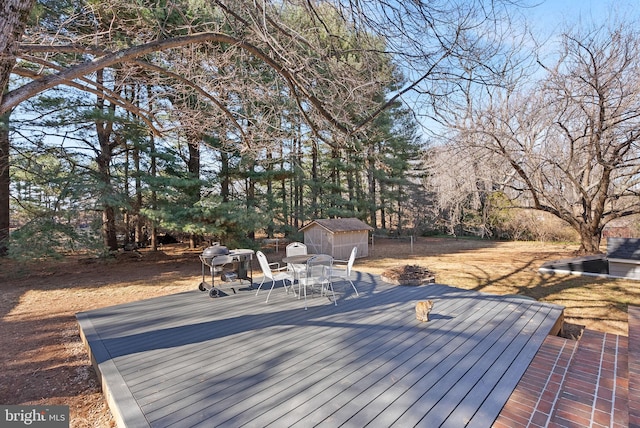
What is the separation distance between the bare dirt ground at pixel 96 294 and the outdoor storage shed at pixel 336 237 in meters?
0.81

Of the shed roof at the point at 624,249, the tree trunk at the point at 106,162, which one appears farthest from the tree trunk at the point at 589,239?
the tree trunk at the point at 106,162

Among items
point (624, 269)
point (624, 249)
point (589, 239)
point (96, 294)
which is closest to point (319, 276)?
point (96, 294)

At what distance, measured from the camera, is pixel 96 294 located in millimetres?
6973

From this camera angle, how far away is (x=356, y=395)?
2.39 meters

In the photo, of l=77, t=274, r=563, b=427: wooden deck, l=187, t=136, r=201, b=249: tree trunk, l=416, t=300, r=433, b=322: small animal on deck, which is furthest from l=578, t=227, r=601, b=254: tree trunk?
l=187, t=136, r=201, b=249: tree trunk

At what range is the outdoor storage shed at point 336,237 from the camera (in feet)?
39.3

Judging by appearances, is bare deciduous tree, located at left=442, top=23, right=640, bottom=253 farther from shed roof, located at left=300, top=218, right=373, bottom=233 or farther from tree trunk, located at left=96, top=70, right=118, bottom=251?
tree trunk, located at left=96, top=70, right=118, bottom=251

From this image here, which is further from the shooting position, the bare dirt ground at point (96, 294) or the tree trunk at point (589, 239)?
the tree trunk at point (589, 239)

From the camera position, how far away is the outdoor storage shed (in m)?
12.0

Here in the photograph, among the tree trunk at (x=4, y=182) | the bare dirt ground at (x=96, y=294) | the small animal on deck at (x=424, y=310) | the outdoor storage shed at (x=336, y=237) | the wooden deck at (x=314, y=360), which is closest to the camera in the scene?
the wooden deck at (x=314, y=360)

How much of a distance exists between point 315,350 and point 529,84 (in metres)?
8.40

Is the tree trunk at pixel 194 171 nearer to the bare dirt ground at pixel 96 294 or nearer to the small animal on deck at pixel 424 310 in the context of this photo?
the bare dirt ground at pixel 96 294

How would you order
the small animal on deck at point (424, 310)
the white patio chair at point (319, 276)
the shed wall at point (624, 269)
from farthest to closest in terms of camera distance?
the shed wall at point (624, 269) → the white patio chair at point (319, 276) → the small animal on deck at point (424, 310)

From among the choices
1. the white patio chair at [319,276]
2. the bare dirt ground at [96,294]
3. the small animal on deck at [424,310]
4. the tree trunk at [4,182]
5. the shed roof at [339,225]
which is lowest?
the bare dirt ground at [96,294]
